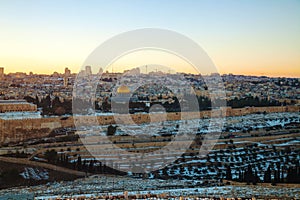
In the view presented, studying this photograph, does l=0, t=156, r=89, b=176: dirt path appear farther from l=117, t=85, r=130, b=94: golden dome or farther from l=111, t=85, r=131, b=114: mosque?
l=117, t=85, r=130, b=94: golden dome

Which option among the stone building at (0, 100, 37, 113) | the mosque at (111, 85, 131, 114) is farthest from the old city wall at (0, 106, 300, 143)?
the stone building at (0, 100, 37, 113)

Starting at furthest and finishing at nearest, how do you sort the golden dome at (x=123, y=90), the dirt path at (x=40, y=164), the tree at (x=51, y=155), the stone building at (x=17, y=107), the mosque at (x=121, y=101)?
1. the golden dome at (x=123, y=90)
2. the mosque at (x=121, y=101)
3. the stone building at (x=17, y=107)
4. the tree at (x=51, y=155)
5. the dirt path at (x=40, y=164)

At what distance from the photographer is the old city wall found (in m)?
16.0

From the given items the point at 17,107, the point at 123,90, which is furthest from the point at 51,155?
the point at 123,90

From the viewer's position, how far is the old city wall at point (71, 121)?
52.5 ft

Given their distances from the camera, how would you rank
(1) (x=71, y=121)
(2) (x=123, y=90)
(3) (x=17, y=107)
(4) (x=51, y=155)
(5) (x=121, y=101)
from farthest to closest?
1. (2) (x=123, y=90)
2. (5) (x=121, y=101)
3. (3) (x=17, y=107)
4. (1) (x=71, y=121)
5. (4) (x=51, y=155)

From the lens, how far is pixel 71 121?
739 inches

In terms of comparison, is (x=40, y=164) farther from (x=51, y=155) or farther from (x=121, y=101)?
(x=121, y=101)

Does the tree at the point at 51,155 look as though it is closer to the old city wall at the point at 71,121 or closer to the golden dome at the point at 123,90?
the old city wall at the point at 71,121

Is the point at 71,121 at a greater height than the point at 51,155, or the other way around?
the point at 71,121

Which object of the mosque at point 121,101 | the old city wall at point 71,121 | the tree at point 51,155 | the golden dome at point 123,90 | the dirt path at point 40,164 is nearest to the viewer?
the dirt path at point 40,164

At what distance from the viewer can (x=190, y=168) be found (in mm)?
10281

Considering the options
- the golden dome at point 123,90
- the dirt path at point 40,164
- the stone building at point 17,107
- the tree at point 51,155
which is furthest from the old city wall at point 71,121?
the golden dome at point 123,90

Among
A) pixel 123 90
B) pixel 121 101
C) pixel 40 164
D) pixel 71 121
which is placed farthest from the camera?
pixel 123 90
